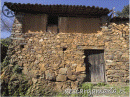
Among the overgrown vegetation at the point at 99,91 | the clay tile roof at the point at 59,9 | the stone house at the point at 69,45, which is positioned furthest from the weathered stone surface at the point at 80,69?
the clay tile roof at the point at 59,9

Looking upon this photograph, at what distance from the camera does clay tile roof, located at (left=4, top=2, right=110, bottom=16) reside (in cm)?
445

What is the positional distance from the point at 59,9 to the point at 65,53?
6.69 ft

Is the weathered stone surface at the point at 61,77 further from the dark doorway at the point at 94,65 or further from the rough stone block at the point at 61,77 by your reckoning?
the dark doorway at the point at 94,65

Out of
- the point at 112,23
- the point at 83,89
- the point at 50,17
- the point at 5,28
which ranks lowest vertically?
the point at 83,89

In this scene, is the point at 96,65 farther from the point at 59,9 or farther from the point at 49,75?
the point at 59,9

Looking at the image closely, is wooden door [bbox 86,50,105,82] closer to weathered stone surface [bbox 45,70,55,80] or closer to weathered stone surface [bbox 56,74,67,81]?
weathered stone surface [bbox 56,74,67,81]

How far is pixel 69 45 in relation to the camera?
4551mm

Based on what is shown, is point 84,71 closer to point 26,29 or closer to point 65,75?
point 65,75

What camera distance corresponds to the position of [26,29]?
479cm

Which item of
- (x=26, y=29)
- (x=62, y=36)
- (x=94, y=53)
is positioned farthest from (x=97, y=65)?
(x=26, y=29)

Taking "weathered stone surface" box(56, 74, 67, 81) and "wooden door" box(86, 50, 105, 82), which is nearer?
"weathered stone surface" box(56, 74, 67, 81)

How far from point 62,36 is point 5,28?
784 centimetres

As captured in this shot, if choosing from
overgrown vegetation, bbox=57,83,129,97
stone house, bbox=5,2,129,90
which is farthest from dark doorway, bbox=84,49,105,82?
overgrown vegetation, bbox=57,83,129,97

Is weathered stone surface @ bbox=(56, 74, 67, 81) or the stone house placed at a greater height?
the stone house
